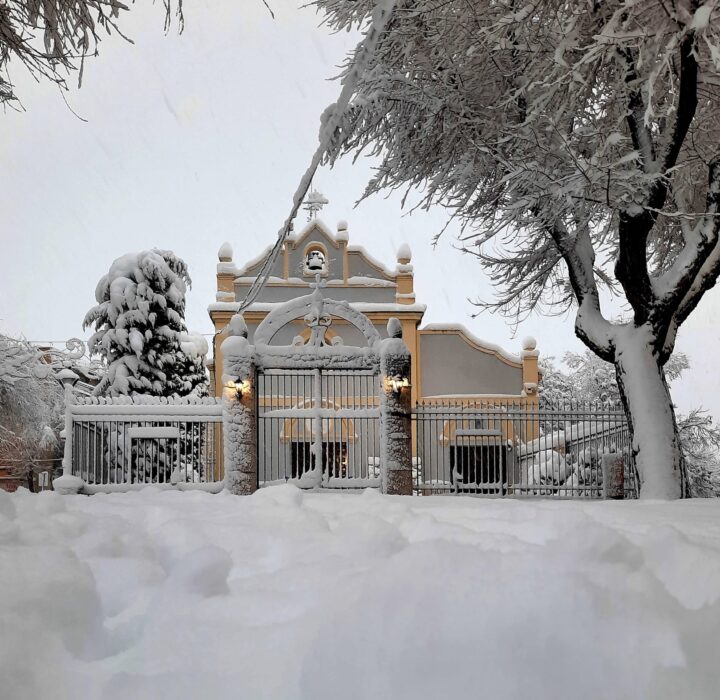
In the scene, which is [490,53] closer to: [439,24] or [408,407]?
[439,24]

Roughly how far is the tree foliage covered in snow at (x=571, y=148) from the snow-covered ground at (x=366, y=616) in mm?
6921

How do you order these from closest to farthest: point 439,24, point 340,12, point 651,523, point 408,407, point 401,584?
point 401,584
point 651,523
point 439,24
point 340,12
point 408,407

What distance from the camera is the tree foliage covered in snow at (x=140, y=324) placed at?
19.8 metres

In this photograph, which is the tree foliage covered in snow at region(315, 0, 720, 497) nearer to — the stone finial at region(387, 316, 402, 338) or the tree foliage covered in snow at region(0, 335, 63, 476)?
the stone finial at region(387, 316, 402, 338)

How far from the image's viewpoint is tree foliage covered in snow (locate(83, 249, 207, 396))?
19.8m

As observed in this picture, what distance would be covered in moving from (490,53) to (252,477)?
8.08 metres

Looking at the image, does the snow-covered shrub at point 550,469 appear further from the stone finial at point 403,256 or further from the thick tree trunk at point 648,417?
the stone finial at point 403,256

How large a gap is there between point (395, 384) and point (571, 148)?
5.56 metres

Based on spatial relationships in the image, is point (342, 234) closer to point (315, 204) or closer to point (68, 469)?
point (315, 204)

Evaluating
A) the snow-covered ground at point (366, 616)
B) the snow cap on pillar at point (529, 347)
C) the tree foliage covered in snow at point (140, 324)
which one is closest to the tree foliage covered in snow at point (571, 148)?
the snow-covered ground at point (366, 616)

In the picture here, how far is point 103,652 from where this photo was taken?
204 centimetres

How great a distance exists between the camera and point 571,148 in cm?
938

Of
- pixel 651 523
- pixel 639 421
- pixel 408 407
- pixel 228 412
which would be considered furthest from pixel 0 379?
pixel 651 523

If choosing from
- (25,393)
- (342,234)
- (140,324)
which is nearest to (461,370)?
(342,234)
